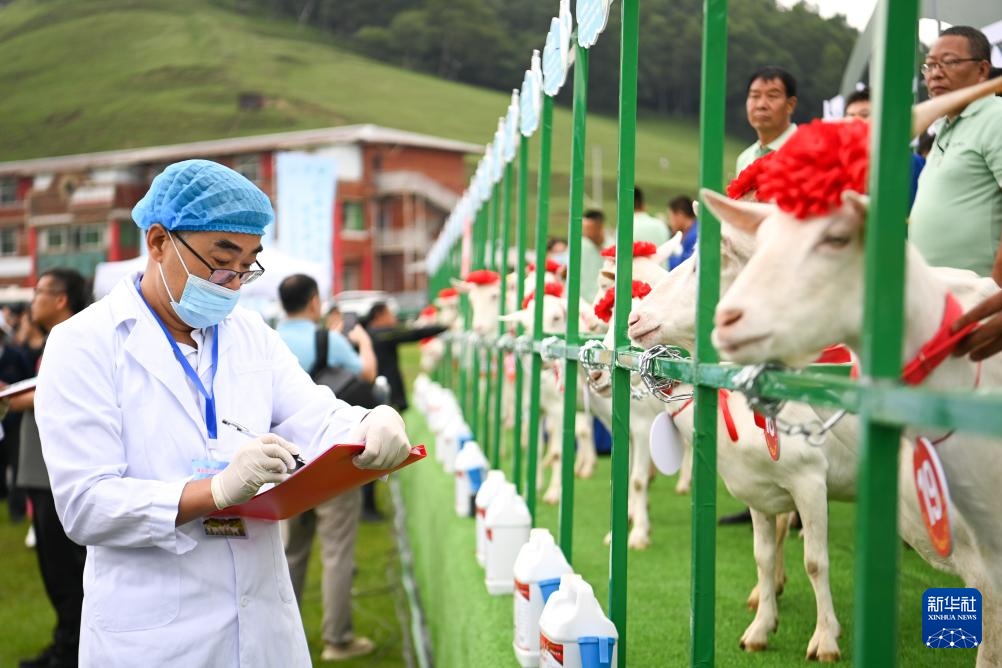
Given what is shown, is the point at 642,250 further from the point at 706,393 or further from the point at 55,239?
the point at 55,239

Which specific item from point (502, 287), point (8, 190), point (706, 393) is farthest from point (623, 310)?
point (8, 190)

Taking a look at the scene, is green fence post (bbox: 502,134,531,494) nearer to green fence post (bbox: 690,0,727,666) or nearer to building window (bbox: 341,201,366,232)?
green fence post (bbox: 690,0,727,666)

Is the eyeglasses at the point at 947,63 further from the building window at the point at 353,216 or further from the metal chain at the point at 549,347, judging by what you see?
the building window at the point at 353,216

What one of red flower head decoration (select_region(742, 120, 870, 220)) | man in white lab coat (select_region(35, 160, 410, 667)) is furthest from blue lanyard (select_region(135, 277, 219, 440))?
red flower head decoration (select_region(742, 120, 870, 220))

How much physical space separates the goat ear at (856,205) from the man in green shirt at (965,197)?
1818mm

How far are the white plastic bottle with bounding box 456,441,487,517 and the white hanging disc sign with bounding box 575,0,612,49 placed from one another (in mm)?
3226

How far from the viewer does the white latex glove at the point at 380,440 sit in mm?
2643

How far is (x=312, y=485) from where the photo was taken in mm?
2709

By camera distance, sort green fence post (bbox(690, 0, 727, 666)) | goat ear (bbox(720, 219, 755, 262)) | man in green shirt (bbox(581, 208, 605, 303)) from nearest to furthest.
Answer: green fence post (bbox(690, 0, 727, 666)) → goat ear (bbox(720, 219, 755, 262)) → man in green shirt (bbox(581, 208, 605, 303))

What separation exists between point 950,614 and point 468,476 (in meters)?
4.37

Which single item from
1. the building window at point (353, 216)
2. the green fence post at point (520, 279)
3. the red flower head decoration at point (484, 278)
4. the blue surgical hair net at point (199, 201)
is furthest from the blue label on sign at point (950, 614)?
the building window at point (353, 216)

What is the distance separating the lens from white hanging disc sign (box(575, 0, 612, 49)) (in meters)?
3.45

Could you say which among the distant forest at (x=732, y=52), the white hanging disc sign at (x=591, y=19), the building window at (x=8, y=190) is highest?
the building window at (x=8, y=190)

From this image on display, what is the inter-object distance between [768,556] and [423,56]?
210 ft
